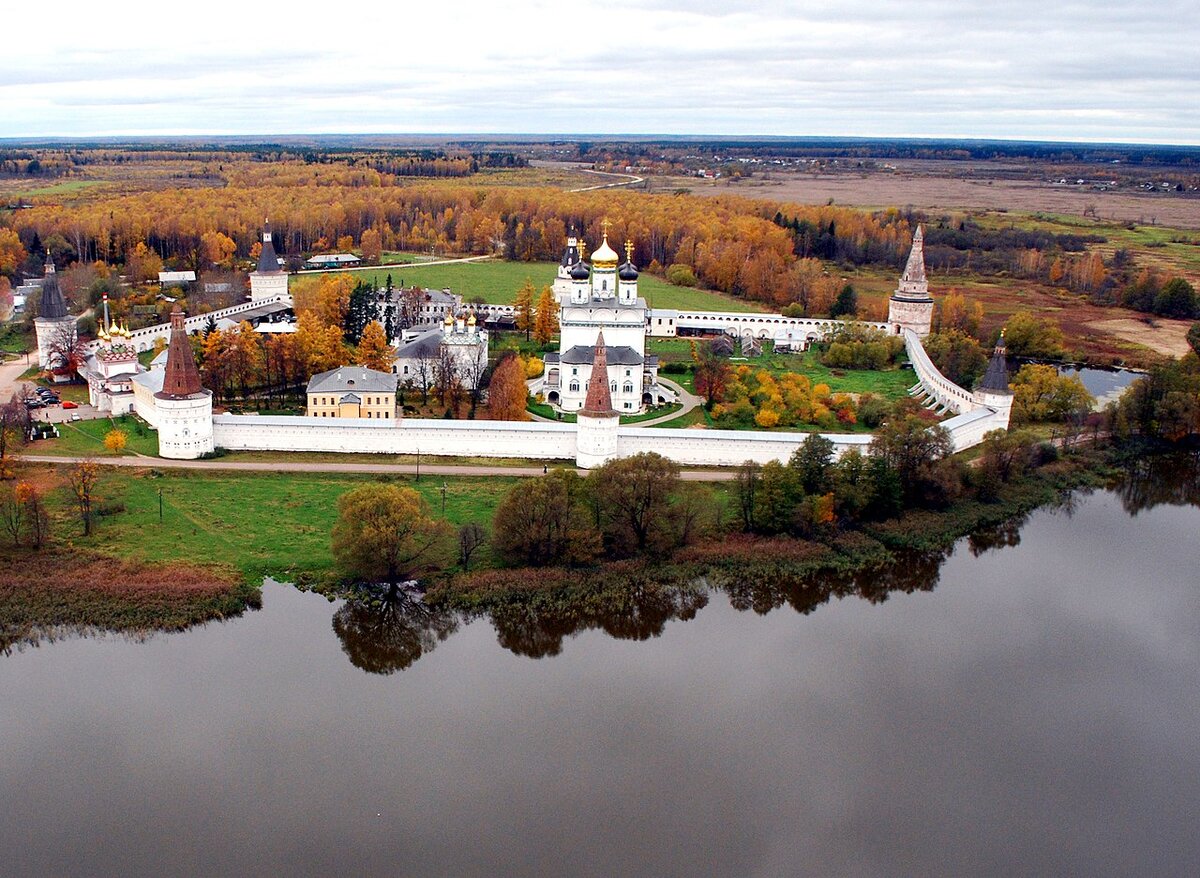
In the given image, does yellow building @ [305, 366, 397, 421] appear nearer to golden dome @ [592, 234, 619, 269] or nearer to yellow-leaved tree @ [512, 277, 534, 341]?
golden dome @ [592, 234, 619, 269]

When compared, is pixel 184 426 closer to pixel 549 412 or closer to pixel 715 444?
pixel 549 412

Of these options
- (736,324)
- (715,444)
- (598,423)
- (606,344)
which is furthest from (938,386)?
(598,423)

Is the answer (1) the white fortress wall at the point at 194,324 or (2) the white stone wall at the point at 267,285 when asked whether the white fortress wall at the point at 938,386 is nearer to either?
(1) the white fortress wall at the point at 194,324

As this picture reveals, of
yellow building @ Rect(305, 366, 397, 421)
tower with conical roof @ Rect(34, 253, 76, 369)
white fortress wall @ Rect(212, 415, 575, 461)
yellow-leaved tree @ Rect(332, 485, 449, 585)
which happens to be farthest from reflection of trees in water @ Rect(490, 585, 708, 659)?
tower with conical roof @ Rect(34, 253, 76, 369)

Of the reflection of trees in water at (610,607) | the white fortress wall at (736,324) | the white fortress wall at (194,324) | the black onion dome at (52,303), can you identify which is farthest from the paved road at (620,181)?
the reflection of trees in water at (610,607)

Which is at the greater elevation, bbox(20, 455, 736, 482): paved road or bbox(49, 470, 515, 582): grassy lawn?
bbox(20, 455, 736, 482): paved road
